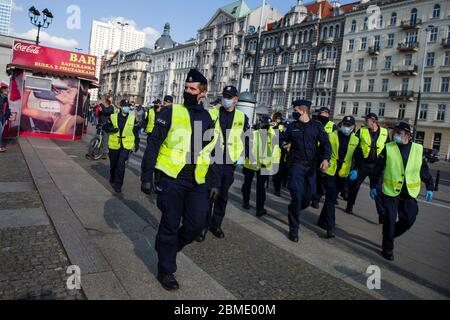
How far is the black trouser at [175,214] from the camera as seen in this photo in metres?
3.59

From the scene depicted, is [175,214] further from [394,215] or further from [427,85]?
[427,85]

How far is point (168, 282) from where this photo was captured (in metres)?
3.56

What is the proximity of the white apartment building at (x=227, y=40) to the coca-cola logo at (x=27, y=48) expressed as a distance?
5270cm

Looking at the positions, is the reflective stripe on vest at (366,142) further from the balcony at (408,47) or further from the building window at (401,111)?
the balcony at (408,47)

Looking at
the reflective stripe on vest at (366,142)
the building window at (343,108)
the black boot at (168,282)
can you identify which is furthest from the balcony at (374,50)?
the black boot at (168,282)

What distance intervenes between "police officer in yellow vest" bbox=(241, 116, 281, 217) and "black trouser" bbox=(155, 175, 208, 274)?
10.4 ft

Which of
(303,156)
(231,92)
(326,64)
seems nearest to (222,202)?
(303,156)

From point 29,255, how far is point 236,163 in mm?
3196

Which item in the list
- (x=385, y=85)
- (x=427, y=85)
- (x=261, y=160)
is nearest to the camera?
(x=261, y=160)

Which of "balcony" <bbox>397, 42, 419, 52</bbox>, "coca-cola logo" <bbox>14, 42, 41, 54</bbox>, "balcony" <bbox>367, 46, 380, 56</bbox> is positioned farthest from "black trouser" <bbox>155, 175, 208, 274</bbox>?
"balcony" <bbox>367, 46, 380, 56</bbox>

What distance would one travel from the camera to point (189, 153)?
12.2 ft

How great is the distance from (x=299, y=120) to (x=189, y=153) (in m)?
2.74

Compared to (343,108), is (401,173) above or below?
below
